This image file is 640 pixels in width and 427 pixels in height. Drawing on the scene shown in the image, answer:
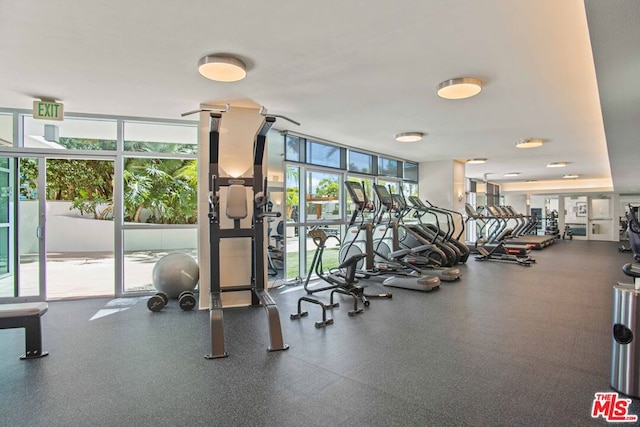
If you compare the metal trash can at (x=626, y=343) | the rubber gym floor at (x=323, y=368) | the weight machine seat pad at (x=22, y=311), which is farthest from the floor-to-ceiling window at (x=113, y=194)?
the metal trash can at (x=626, y=343)

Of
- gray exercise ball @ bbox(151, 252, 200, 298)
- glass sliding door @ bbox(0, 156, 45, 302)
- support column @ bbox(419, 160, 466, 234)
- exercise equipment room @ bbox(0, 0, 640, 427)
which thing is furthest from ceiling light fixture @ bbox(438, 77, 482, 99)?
support column @ bbox(419, 160, 466, 234)

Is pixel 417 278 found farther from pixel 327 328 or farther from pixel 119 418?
pixel 119 418

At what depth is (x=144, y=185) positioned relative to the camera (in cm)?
585

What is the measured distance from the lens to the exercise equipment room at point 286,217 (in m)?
2.42

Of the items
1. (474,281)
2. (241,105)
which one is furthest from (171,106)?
(474,281)

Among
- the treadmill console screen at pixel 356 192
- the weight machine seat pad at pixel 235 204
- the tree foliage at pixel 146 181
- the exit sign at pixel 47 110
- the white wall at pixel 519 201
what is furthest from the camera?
the white wall at pixel 519 201

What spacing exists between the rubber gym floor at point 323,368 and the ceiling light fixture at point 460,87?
2.63 meters

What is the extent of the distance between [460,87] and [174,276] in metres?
4.48

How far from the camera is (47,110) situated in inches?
175

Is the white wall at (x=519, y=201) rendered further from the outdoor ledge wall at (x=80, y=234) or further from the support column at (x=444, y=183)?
the outdoor ledge wall at (x=80, y=234)

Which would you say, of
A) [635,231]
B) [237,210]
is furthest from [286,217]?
[635,231]

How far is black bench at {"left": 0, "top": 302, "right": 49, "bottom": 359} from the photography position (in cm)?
300

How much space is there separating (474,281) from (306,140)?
4.15m

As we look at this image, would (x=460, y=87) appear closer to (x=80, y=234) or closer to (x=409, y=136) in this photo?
(x=409, y=136)
